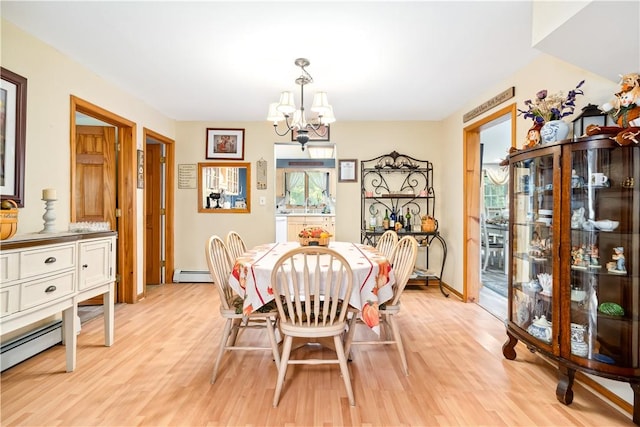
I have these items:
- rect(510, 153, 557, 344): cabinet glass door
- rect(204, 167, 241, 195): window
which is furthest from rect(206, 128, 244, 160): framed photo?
rect(510, 153, 557, 344): cabinet glass door

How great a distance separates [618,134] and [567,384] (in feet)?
4.54

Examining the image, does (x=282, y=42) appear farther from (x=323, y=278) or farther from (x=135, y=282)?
(x=135, y=282)

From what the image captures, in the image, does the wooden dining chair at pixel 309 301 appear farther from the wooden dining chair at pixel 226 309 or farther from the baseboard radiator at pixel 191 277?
the baseboard radiator at pixel 191 277

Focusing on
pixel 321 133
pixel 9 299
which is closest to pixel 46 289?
pixel 9 299

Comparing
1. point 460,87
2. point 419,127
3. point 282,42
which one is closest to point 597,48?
point 460,87

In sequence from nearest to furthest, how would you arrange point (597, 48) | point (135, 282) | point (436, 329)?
1. point (597, 48)
2. point (436, 329)
3. point (135, 282)

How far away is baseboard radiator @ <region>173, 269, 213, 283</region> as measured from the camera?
4828mm

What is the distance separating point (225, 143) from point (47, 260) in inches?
125

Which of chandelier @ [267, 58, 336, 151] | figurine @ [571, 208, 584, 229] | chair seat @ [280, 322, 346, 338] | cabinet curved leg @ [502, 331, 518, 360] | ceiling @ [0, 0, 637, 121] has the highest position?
ceiling @ [0, 0, 637, 121]

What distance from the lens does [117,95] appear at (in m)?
3.48

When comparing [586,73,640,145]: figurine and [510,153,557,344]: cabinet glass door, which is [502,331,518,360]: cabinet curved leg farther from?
[586,73,640,145]: figurine

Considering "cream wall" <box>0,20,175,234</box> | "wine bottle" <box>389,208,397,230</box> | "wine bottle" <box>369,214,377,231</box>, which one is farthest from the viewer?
"wine bottle" <box>369,214,377,231</box>

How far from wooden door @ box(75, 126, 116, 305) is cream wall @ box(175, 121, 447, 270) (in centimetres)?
116

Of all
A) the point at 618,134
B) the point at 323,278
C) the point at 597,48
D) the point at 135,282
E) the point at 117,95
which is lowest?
the point at 135,282
